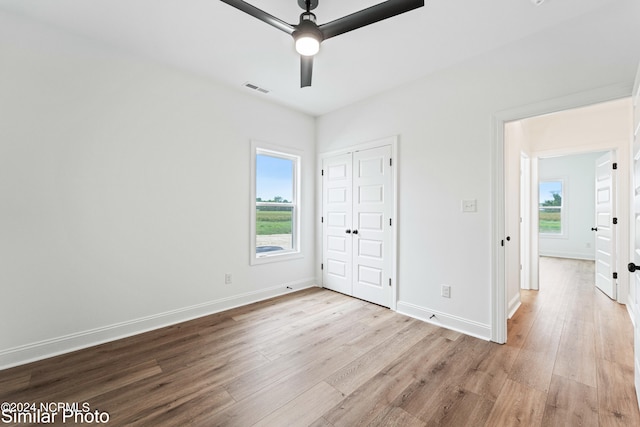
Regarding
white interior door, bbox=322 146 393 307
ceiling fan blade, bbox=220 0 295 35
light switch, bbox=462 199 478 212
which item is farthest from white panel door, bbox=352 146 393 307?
ceiling fan blade, bbox=220 0 295 35

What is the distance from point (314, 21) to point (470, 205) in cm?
219

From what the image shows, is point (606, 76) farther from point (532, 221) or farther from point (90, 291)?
point (90, 291)

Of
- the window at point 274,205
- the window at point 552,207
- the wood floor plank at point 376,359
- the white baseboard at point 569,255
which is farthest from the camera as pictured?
the window at point 552,207

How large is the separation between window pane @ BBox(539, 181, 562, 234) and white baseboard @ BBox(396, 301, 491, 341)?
21.9 ft

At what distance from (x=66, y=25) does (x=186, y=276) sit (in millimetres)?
2556

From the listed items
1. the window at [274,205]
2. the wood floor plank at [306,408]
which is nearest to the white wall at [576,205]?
the window at [274,205]

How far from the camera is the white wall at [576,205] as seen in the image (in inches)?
269

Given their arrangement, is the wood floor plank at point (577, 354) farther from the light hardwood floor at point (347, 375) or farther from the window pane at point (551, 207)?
the window pane at point (551, 207)

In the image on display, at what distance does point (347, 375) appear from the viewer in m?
2.09

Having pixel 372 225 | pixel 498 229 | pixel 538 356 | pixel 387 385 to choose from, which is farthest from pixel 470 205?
pixel 387 385

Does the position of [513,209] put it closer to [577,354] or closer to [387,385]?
[577,354]

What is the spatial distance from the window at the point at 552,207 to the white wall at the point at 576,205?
11cm

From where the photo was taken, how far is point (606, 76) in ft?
6.87

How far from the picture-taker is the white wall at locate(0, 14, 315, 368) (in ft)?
7.28
